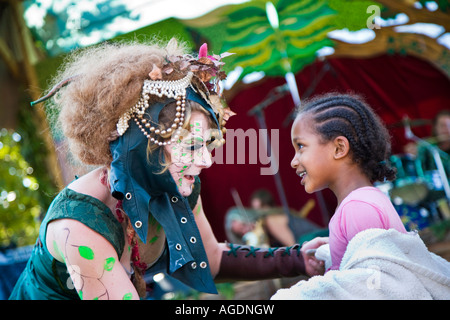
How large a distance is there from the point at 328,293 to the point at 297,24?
12.5 feet

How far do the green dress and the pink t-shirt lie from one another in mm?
625

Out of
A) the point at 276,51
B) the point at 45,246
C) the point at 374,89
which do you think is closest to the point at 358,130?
the point at 45,246

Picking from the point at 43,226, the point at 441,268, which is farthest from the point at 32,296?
the point at 441,268

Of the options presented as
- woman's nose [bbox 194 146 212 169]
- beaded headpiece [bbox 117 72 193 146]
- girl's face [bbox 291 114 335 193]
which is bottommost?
girl's face [bbox 291 114 335 193]

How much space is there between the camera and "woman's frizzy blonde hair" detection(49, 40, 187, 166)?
4.47 ft

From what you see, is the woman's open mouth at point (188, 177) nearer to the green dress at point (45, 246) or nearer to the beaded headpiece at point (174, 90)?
the beaded headpiece at point (174, 90)

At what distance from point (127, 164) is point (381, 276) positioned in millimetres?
725

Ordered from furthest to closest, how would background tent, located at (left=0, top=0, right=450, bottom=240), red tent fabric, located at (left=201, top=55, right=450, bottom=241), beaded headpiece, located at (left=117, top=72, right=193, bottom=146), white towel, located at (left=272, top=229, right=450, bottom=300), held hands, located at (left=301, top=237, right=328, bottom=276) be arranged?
1. red tent fabric, located at (left=201, top=55, right=450, bottom=241)
2. background tent, located at (left=0, top=0, right=450, bottom=240)
3. held hands, located at (left=301, top=237, right=328, bottom=276)
4. beaded headpiece, located at (left=117, top=72, right=193, bottom=146)
5. white towel, located at (left=272, top=229, right=450, bottom=300)

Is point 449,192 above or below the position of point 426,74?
below

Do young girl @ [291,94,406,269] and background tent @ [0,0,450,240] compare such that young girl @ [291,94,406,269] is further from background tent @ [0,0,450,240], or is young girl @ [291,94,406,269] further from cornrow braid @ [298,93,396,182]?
background tent @ [0,0,450,240]

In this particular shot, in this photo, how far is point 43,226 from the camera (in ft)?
4.55

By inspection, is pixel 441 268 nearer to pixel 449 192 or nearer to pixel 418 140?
pixel 449 192

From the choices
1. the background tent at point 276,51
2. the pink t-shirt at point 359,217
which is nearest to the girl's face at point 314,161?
the pink t-shirt at point 359,217

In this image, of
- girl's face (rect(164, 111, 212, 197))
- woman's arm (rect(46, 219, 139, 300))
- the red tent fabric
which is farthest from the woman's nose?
the red tent fabric
